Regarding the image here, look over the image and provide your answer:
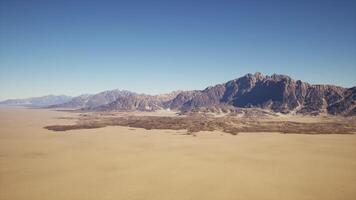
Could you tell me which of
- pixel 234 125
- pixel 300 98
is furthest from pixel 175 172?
pixel 300 98

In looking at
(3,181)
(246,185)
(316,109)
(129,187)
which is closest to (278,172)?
(246,185)

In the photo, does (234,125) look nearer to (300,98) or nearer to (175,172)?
(175,172)

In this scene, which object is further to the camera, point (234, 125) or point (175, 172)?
point (234, 125)

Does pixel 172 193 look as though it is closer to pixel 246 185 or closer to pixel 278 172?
pixel 246 185

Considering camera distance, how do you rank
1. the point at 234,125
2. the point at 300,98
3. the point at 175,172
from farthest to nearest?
1. the point at 300,98
2. the point at 234,125
3. the point at 175,172

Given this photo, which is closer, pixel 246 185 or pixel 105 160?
pixel 246 185

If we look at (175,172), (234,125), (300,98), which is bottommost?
(175,172)

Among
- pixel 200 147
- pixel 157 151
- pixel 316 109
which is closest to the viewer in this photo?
pixel 157 151

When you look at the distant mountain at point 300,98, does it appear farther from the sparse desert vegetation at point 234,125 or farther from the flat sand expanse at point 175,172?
the flat sand expanse at point 175,172
